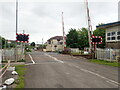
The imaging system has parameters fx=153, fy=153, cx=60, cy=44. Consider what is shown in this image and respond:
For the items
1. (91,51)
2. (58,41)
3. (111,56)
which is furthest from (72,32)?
(111,56)

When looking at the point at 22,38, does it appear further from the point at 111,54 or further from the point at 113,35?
the point at 113,35

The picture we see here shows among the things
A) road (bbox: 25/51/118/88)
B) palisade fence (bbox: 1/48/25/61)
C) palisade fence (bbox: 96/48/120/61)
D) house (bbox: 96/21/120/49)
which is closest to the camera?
road (bbox: 25/51/118/88)

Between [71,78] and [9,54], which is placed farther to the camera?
[9,54]

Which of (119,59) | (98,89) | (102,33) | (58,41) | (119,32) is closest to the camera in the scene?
(98,89)

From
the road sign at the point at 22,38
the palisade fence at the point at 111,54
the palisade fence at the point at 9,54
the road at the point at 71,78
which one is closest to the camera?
the road at the point at 71,78

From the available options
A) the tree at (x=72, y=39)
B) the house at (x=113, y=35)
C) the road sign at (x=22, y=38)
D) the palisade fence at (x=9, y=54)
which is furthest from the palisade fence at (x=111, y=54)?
the tree at (x=72, y=39)

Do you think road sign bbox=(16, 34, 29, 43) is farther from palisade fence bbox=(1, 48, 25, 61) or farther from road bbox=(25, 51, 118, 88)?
road bbox=(25, 51, 118, 88)

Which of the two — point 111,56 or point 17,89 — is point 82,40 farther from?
point 17,89

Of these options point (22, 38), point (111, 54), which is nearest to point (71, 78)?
point (111, 54)

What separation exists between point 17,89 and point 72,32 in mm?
55652

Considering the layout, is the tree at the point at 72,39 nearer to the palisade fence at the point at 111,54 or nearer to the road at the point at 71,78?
A: the palisade fence at the point at 111,54

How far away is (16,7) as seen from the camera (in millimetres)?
23344

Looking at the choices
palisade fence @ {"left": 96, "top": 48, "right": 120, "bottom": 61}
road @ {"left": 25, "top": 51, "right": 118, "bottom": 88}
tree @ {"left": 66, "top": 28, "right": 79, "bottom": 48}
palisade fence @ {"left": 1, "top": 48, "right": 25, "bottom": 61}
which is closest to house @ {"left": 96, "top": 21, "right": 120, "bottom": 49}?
palisade fence @ {"left": 96, "top": 48, "right": 120, "bottom": 61}

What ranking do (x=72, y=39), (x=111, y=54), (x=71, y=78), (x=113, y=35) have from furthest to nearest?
(x=72, y=39)
(x=113, y=35)
(x=111, y=54)
(x=71, y=78)
